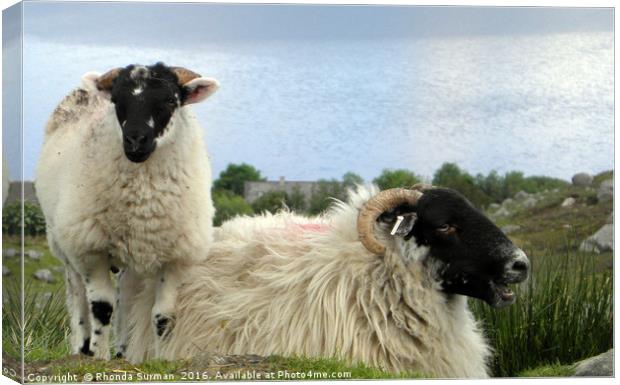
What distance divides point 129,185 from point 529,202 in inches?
148

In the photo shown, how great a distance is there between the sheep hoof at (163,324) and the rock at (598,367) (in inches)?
138

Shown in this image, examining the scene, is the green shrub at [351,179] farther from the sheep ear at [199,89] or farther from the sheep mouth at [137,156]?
the sheep mouth at [137,156]

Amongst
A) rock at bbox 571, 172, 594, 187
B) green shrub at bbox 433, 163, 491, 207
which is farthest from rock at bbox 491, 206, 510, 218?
rock at bbox 571, 172, 594, 187

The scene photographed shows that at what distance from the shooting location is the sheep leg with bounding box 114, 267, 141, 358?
10734 millimetres

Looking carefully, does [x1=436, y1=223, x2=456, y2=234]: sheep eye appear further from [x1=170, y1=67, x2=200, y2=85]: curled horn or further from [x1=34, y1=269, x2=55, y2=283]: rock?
[x1=34, y1=269, x2=55, y2=283]: rock

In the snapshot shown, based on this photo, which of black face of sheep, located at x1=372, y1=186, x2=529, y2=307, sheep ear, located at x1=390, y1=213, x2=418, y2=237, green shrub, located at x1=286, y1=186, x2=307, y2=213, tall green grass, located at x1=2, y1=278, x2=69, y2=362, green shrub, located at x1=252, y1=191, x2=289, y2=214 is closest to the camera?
black face of sheep, located at x1=372, y1=186, x2=529, y2=307

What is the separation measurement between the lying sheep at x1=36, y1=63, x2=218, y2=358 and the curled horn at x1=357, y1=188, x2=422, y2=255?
126 centimetres

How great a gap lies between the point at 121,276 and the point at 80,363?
0.99 meters

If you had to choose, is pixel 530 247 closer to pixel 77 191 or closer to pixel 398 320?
pixel 398 320

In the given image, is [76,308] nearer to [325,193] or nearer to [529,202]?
[325,193]

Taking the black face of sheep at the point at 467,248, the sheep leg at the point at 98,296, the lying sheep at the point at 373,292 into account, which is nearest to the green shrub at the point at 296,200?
the lying sheep at the point at 373,292

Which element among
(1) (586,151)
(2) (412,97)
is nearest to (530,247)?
(1) (586,151)

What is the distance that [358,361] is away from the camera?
10219 mm

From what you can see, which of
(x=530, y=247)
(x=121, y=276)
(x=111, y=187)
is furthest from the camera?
(x=530, y=247)
